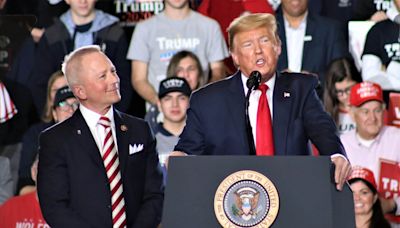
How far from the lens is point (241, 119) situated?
3807 mm

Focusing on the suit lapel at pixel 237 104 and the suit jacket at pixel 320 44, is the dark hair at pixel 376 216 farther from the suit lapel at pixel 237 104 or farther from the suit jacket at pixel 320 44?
the suit lapel at pixel 237 104

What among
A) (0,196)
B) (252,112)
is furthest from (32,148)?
(252,112)

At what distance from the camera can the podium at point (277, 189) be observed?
10.8 ft

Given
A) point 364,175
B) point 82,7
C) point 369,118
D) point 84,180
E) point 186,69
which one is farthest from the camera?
point 82,7

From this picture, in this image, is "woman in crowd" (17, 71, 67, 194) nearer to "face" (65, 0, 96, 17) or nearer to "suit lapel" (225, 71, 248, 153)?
"face" (65, 0, 96, 17)

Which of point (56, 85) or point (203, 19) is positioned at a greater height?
point (203, 19)

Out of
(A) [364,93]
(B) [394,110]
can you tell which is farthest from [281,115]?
(B) [394,110]

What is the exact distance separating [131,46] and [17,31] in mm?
839

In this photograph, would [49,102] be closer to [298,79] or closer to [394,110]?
[394,110]

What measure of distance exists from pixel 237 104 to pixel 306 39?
2.94 metres

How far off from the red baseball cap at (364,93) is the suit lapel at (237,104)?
2.60 meters

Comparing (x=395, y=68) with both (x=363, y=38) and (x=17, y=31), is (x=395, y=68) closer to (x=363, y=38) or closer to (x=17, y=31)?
(x=363, y=38)

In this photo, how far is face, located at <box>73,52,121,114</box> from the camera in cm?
420

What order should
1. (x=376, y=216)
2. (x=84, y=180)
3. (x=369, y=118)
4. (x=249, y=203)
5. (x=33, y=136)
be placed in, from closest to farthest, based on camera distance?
(x=249, y=203), (x=84, y=180), (x=376, y=216), (x=369, y=118), (x=33, y=136)
